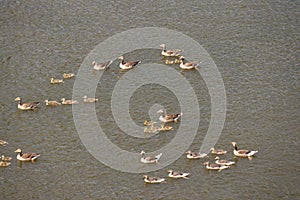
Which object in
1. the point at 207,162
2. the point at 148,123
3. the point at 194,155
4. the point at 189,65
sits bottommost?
the point at 207,162

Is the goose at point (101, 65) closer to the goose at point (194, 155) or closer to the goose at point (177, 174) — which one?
the goose at point (194, 155)

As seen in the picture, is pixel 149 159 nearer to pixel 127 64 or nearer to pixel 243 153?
pixel 243 153

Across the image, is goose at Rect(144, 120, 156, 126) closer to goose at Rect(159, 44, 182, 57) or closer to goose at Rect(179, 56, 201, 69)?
goose at Rect(179, 56, 201, 69)

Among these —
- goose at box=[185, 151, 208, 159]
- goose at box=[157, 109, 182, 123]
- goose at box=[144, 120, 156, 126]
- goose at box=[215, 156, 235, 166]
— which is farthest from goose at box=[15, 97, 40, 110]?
goose at box=[215, 156, 235, 166]

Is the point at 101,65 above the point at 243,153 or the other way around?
above

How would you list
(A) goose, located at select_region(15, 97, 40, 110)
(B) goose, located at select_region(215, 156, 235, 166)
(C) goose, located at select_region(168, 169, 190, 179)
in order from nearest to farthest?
(C) goose, located at select_region(168, 169, 190, 179)
(B) goose, located at select_region(215, 156, 235, 166)
(A) goose, located at select_region(15, 97, 40, 110)

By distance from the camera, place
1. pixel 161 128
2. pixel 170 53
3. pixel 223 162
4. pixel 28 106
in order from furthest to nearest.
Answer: pixel 170 53
pixel 28 106
pixel 161 128
pixel 223 162

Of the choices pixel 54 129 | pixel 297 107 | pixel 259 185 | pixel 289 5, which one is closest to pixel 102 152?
pixel 54 129

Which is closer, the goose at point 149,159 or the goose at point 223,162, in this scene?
the goose at point 223,162

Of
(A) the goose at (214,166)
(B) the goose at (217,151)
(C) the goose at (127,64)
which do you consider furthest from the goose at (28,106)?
(A) the goose at (214,166)

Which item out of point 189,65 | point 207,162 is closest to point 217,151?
point 207,162
